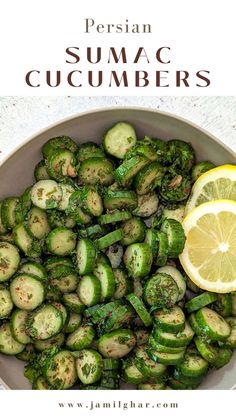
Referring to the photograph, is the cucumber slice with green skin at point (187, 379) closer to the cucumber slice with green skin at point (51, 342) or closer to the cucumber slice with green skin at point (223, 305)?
the cucumber slice with green skin at point (223, 305)

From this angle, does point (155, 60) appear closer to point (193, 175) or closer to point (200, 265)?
point (193, 175)

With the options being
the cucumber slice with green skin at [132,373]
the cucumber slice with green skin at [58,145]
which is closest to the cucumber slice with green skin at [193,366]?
the cucumber slice with green skin at [132,373]

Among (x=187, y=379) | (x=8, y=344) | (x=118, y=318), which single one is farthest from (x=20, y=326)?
(x=187, y=379)

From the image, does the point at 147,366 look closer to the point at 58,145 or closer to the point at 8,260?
the point at 8,260

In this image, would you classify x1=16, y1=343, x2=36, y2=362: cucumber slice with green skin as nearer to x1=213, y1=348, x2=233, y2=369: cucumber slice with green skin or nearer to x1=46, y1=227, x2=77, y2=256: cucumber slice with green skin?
x1=46, y1=227, x2=77, y2=256: cucumber slice with green skin

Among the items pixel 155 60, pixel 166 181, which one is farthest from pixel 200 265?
pixel 155 60
